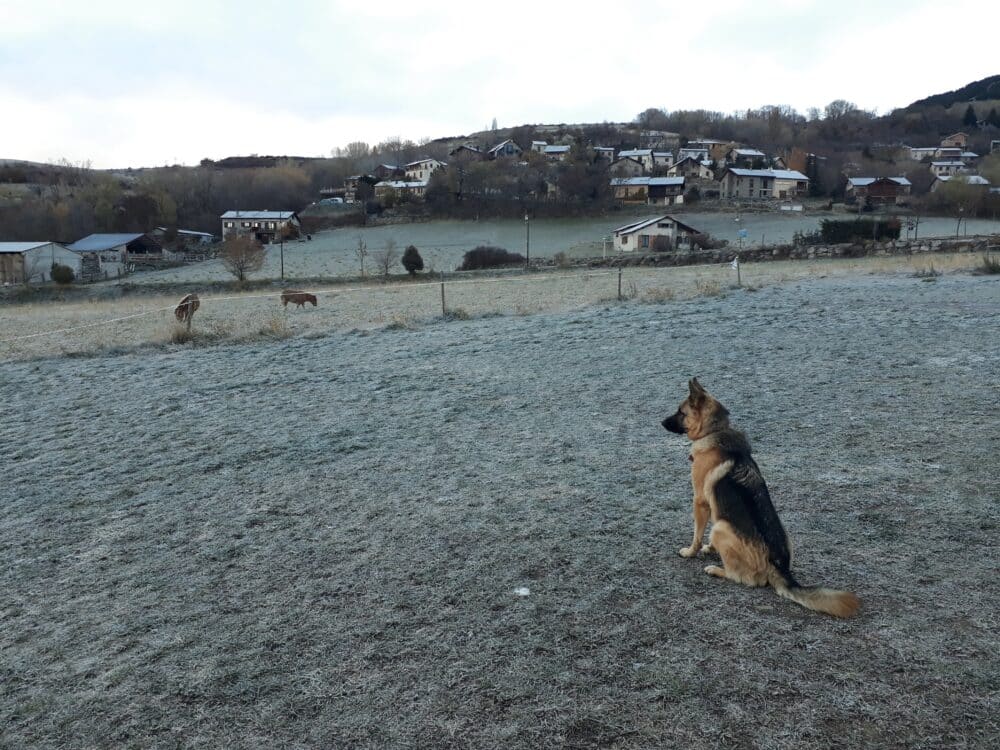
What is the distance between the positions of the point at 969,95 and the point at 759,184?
14116cm

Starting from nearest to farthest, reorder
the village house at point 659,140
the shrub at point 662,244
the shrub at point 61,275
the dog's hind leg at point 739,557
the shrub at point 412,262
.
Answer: the dog's hind leg at point 739,557 → the shrub at point 412,262 → the shrub at point 61,275 → the shrub at point 662,244 → the village house at point 659,140

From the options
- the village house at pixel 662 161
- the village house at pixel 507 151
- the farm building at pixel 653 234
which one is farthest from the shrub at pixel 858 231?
the village house at pixel 507 151

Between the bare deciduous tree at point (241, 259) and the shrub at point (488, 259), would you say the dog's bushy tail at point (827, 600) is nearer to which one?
the bare deciduous tree at point (241, 259)

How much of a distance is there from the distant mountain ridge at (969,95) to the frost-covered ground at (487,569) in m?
194

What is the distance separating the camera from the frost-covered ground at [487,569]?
2908mm

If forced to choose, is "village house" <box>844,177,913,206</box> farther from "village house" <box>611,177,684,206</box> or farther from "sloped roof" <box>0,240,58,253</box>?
"sloped roof" <box>0,240,58,253</box>

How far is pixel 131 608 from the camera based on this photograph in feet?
12.6

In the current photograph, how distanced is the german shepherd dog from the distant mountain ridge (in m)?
197

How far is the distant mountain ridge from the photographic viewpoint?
166375 millimetres

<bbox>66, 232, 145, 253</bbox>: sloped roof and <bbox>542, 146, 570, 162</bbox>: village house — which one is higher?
<bbox>542, 146, 570, 162</bbox>: village house

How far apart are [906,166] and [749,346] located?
332 feet

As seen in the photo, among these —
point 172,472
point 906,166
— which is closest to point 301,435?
point 172,472

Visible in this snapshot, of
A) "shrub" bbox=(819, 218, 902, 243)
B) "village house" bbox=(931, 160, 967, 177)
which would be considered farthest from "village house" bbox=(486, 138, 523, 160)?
"shrub" bbox=(819, 218, 902, 243)

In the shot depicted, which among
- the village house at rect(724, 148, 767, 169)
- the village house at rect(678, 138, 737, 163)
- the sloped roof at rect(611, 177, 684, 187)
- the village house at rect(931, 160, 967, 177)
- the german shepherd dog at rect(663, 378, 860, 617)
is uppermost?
the village house at rect(678, 138, 737, 163)
